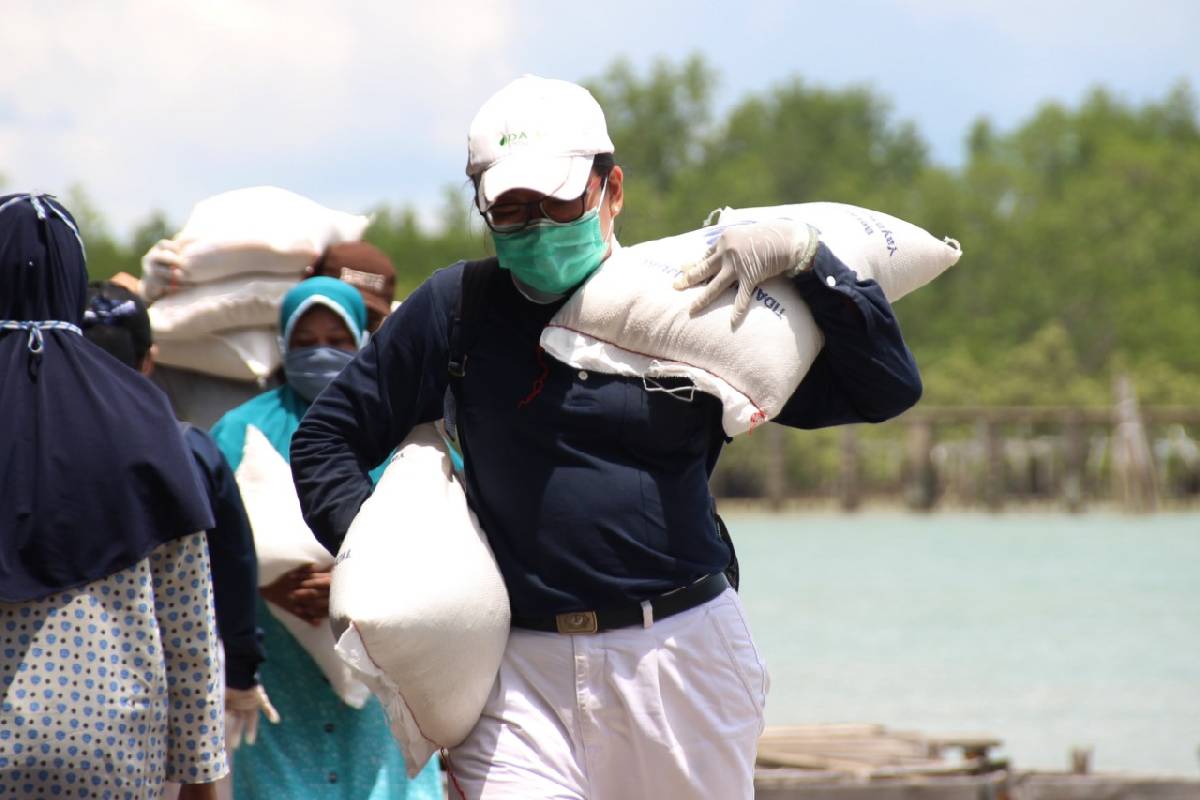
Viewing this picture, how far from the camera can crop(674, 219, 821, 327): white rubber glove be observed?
3.33 meters

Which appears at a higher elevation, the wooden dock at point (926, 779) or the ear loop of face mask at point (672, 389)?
the ear loop of face mask at point (672, 389)

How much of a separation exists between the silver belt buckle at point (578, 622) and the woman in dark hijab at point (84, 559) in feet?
2.12

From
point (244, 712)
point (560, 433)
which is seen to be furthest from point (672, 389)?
point (244, 712)

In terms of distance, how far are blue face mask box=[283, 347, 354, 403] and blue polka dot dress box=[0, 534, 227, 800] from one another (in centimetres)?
145

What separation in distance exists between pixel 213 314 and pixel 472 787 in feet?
8.22

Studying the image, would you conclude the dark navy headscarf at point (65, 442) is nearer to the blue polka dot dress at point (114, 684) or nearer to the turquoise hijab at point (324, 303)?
the blue polka dot dress at point (114, 684)

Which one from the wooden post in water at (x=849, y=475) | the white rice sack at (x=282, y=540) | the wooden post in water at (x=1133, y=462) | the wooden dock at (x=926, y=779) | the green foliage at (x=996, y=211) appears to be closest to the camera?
the white rice sack at (x=282, y=540)

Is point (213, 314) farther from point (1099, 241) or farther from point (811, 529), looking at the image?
point (1099, 241)

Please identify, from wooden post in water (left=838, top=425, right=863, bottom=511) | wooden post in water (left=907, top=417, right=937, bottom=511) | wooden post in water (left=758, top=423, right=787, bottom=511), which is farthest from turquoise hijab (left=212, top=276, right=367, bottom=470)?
wooden post in water (left=758, top=423, right=787, bottom=511)

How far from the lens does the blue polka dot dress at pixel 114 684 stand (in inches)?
126

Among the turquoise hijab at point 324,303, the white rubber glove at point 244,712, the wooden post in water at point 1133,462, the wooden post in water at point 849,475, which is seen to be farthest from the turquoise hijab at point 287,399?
the wooden post in water at point 849,475

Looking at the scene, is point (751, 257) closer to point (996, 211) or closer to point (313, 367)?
point (313, 367)

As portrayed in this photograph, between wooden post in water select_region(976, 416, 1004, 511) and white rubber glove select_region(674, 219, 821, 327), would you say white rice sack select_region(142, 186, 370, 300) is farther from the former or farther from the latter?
wooden post in water select_region(976, 416, 1004, 511)

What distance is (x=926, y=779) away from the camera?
263 inches
